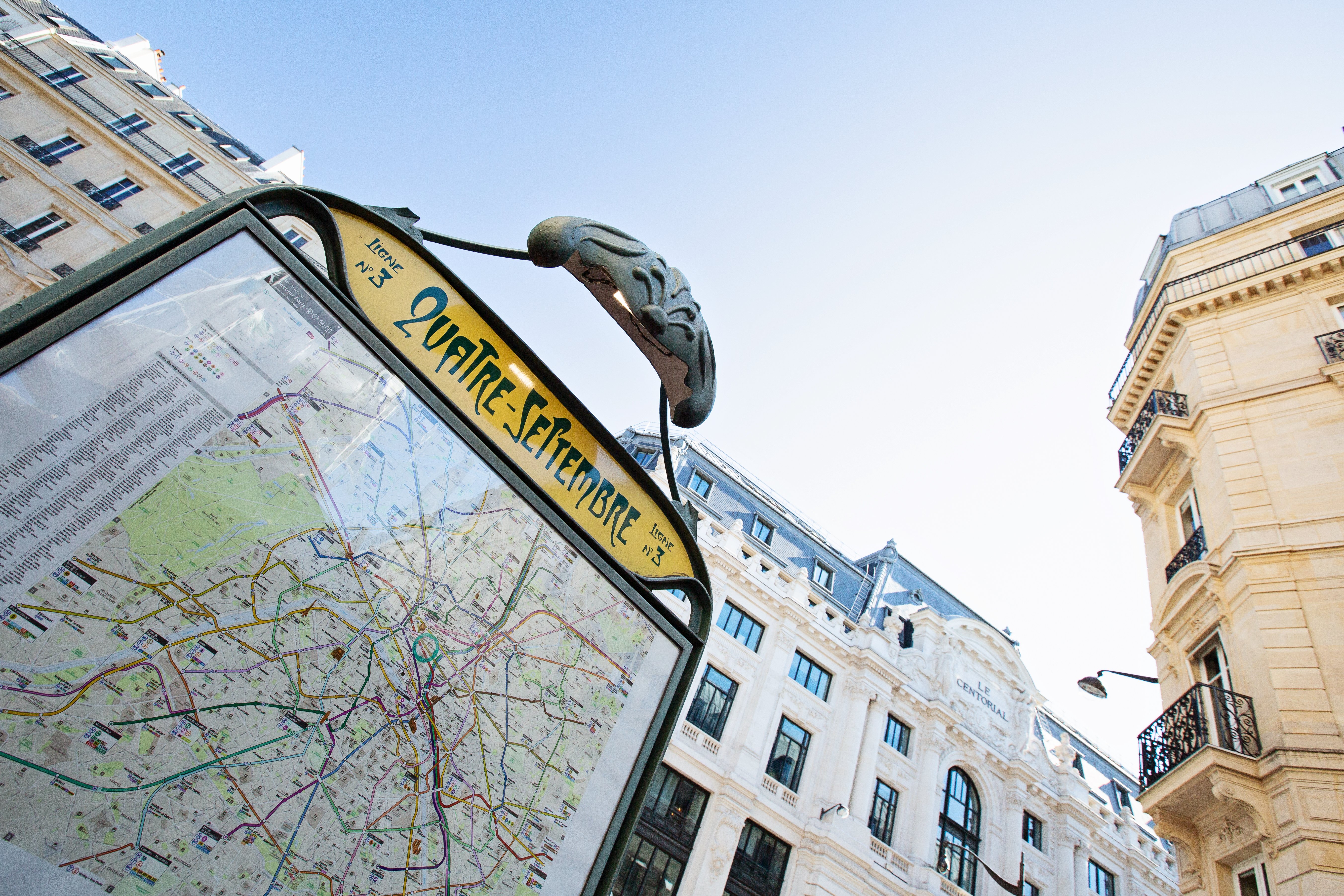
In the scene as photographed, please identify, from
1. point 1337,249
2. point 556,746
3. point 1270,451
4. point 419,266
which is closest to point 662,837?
point 1270,451

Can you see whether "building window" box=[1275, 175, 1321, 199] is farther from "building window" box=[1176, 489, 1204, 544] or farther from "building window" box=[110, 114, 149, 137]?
"building window" box=[110, 114, 149, 137]

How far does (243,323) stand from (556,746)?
1836mm

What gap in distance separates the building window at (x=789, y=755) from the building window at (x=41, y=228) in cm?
2569

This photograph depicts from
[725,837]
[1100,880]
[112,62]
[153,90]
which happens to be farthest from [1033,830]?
[112,62]

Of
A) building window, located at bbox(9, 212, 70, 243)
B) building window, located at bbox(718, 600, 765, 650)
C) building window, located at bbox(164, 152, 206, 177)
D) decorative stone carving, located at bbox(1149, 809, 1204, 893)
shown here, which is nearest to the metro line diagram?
decorative stone carving, located at bbox(1149, 809, 1204, 893)

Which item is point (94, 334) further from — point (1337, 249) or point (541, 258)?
point (1337, 249)

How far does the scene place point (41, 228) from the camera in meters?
20.8

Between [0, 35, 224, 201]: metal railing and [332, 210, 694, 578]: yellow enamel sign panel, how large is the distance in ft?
83.5

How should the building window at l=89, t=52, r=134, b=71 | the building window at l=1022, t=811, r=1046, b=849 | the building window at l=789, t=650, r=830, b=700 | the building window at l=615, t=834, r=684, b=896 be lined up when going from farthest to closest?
the building window at l=89, t=52, r=134, b=71
the building window at l=1022, t=811, r=1046, b=849
the building window at l=789, t=650, r=830, b=700
the building window at l=615, t=834, r=684, b=896

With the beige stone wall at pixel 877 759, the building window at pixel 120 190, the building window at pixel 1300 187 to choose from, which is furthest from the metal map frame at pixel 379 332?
the building window at pixel 120 190

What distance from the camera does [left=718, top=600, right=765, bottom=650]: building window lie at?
19641mm

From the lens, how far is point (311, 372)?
2316 millimetres

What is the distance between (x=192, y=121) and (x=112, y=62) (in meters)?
3.27

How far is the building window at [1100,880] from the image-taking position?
71.8 ft
